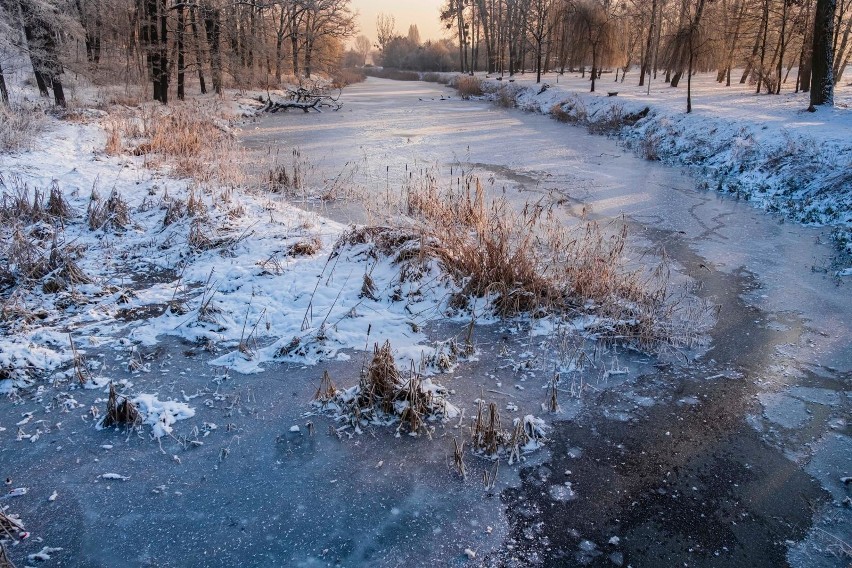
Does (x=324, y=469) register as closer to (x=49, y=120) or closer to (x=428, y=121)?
(x=49, y=120)

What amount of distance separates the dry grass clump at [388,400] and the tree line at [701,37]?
15144 millimetres

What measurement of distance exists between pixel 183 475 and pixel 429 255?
363 cm

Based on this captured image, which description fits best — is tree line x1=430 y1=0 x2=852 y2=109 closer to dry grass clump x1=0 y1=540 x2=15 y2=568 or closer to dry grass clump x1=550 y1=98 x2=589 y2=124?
dry grass clump x1=550 y1=98 x2=589 y2=124

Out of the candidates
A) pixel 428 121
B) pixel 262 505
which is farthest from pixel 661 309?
pixel 428 121

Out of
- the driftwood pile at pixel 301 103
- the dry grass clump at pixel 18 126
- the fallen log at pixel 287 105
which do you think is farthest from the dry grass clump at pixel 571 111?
the dry grass clump at pixel 18 126

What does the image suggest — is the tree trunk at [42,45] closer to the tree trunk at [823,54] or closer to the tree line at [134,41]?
the tree line at [134,41]

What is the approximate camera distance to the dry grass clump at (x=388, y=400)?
3.97 metres

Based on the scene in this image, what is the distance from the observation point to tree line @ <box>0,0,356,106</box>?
558 inches

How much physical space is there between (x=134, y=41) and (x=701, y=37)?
21.7m

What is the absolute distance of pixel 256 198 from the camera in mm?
9227

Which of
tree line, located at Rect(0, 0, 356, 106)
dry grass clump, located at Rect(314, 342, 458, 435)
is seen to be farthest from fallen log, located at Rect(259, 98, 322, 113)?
dry grass clump, located at Rect(314, 342, 458, 435)

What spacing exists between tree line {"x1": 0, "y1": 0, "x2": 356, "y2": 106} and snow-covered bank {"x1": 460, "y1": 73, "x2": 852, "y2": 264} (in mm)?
14785

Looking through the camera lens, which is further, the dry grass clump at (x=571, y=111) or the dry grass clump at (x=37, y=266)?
the dry grass clump at (x=571, y=111)

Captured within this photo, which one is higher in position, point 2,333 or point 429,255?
point 429,255
